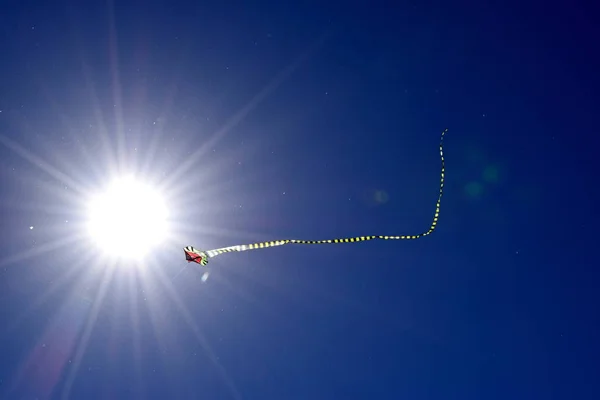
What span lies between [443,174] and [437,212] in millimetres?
1575

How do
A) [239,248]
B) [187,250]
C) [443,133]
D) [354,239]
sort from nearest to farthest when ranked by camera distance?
[187,250] < [239,248] < [354,239] < [443,133]

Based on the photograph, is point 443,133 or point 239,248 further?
point 443,133

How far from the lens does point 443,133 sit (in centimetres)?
1694

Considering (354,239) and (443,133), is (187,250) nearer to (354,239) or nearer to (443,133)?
(354,239)

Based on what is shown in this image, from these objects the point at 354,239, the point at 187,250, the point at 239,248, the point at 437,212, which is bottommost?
the point at 187,250

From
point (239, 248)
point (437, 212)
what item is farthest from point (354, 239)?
point (437, 212)

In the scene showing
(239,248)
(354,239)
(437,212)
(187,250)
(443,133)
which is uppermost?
(443,133)

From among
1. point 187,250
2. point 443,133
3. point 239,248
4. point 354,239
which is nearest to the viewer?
point 187,250

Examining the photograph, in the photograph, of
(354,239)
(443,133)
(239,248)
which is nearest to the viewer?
(239,248)

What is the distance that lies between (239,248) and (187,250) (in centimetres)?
208

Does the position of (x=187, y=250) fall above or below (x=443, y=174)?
below

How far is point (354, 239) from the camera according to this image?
Answer: 14.1 metres

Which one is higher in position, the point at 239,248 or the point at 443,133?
the point at 443,133

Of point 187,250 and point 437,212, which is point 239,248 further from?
point 437,212
